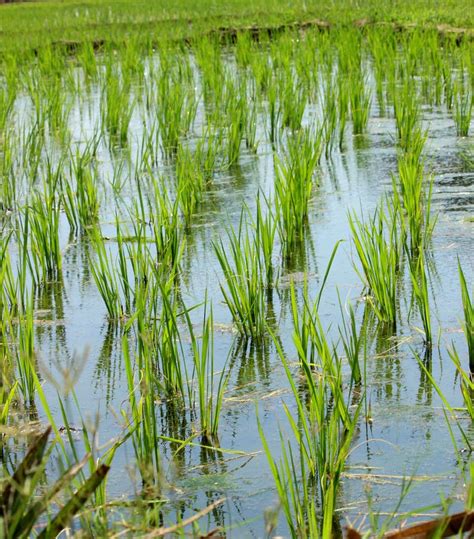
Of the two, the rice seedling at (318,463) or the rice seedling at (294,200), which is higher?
the rice seedling at (294,200)

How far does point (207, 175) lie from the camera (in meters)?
4.51

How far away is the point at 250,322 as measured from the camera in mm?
2668

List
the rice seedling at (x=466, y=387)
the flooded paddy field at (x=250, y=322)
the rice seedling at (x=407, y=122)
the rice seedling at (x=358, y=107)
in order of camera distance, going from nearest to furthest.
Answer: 1. the flooded paddy field at (x=250, y=322)
2. the rice seedling at (x=466, y=387)
3. the rice seedling at (x=407, y=122)
4. the rice seedling at (x=358, y=107)

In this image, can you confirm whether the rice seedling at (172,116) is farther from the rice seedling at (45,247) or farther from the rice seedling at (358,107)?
the rice seedling at (45,247)

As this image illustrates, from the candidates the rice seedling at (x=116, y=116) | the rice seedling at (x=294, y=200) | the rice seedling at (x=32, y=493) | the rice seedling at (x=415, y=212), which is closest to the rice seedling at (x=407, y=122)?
the rice seedling at (x=294, y=200)

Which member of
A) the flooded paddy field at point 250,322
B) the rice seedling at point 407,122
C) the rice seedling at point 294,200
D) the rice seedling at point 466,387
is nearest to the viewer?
the flooded paddy field at point 250,322

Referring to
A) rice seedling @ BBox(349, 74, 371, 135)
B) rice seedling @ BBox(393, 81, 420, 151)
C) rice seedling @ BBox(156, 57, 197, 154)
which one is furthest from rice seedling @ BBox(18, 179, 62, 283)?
rice seedling @ BBox(349, 74, 371, 135)

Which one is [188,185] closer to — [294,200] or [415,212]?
[294,200]

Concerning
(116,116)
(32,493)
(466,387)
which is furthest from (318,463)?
(116,116)

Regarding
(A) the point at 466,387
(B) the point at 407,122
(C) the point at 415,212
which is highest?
(B) the point at 407,122

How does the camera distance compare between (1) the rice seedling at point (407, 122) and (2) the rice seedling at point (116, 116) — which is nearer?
(1) the rice seedling at point (407, 122)

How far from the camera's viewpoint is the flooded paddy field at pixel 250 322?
1.84 meters

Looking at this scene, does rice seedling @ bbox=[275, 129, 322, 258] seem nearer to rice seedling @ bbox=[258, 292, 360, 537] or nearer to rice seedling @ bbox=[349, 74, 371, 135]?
rice seedling @ bbox=[258, 292, 360, 537]

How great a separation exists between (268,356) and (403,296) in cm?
55
